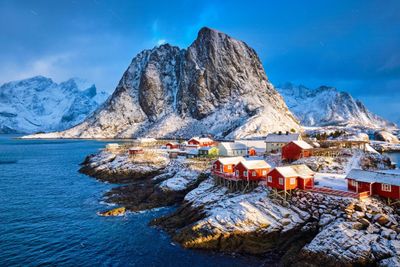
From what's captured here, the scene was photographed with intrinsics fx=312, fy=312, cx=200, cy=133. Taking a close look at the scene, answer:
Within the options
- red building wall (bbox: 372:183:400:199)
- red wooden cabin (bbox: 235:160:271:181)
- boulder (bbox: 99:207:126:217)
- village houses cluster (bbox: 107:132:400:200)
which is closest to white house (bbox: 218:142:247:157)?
village houses cluster (bbox: 107:132:400:200)

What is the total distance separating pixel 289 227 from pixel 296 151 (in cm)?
2961

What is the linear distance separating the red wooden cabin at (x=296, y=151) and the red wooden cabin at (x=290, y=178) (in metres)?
20.8

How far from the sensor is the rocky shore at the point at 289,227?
1077 inches

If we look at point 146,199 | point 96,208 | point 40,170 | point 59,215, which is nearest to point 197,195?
point 146,199

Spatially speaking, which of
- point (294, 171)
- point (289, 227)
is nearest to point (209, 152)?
point (294, 171)

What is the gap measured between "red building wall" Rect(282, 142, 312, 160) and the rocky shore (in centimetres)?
2031

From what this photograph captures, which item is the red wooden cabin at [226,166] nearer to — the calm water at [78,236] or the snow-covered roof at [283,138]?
the calm water at [78,236]

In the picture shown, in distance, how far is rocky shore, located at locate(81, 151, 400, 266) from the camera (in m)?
27.4

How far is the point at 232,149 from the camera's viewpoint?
7925 cm

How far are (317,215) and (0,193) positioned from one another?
5583 centimetres

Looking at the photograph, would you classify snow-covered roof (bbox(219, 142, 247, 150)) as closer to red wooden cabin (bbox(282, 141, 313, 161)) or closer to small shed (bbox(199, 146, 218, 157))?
small shed (bbox(199, 146, 218, 157))

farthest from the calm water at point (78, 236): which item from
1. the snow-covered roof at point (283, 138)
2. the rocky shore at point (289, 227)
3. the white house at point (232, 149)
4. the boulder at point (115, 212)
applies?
the snow-covered roof at point (283, 138)

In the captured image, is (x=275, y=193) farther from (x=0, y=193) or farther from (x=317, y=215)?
(x=0, y=193)

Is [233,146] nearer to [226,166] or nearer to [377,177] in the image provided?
[226,166]
